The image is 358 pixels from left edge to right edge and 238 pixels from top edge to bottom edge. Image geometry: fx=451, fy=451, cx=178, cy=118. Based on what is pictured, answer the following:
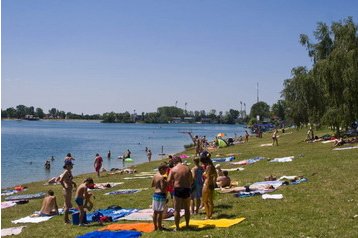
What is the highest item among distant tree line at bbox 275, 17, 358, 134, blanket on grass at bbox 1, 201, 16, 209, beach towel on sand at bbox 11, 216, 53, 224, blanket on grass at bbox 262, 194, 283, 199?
distant tree line at bbox 275, 17, 358, 134

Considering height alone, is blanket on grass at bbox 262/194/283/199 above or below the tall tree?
below

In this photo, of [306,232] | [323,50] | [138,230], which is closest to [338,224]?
[306,232]

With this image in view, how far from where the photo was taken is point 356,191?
14492mm

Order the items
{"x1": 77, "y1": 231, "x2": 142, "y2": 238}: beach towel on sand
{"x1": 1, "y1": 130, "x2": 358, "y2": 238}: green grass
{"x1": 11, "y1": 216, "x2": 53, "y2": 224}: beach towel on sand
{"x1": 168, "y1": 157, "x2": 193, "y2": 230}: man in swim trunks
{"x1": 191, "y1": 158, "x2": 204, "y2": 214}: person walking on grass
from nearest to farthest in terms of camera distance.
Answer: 1. {"x1": 1, "y1": 130, "x2": 358, "y2": 238}: green grass
2. {"x1": 77, "y1": 231, "x2": 142, "y2": 238}: beach towel on sand
3. {"x1": 168, "y1": 157, "x2": 193, "y2": 230}: man in swim trunks
4. {"x1": 191, "y1": 158, "x2": 204, "y2": 214}: person walking on grass
5. {"x1": 11, "y1": 216, "x2": 53, "y2": 224}: beach towel on sand

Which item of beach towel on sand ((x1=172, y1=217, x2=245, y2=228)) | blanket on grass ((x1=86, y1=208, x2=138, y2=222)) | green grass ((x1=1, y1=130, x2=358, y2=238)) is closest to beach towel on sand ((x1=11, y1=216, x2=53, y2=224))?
green grass ((x1=1, y1=130, x2=358, y2=238))

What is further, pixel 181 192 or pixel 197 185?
pixel 197 185

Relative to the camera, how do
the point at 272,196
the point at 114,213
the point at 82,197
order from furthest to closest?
1. the point at 114,213
2. the point at 272,196
3. the point at 82,197

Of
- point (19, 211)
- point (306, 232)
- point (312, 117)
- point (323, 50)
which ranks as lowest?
point (19, 211)

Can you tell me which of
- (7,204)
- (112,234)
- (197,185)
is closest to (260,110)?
(7,204)

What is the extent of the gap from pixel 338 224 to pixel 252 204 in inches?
143

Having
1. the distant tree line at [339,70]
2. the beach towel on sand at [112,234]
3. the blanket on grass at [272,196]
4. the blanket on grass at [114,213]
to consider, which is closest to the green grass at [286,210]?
the blanket on grass at [272,196]

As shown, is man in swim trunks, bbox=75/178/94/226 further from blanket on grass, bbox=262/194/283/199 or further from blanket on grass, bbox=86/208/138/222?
blanket on grass, bbox=262/194/283/199

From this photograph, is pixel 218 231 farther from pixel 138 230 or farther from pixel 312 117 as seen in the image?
pixel 312 117

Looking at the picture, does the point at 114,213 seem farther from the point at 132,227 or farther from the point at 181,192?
the point at 181,192
